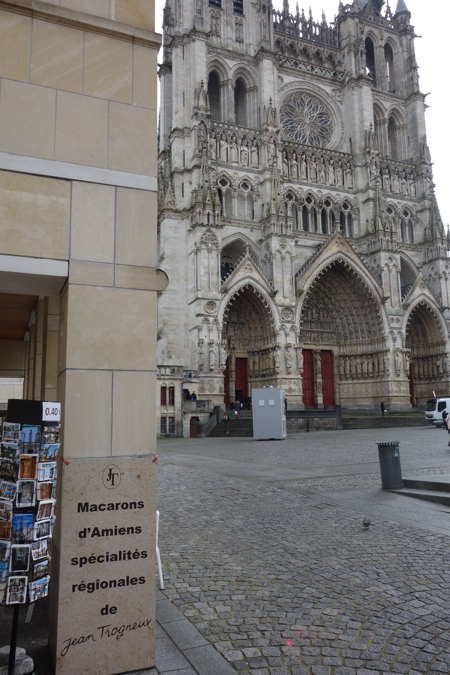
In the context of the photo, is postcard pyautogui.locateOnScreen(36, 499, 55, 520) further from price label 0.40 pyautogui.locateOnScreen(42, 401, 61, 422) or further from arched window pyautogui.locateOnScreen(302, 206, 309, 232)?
arched window pyautogui.locateOnScreen(302, 206, 309, 232)

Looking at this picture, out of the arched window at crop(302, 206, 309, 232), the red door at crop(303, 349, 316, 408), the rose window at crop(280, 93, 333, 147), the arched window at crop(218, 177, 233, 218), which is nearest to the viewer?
the arched window at crop(218, 177, 233, 218)

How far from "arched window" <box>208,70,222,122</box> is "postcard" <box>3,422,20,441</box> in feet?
121

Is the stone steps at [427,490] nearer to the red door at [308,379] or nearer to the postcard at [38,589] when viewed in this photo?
the postcard at [38,589]

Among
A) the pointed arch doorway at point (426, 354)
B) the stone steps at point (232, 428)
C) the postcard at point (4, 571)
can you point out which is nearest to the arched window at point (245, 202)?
the pointed arch doorway at point (426, 354)

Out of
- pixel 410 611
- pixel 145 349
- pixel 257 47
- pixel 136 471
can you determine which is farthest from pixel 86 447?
pixel 257 47

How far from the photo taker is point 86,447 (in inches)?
140

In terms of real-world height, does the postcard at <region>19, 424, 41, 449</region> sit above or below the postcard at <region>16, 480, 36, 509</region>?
above

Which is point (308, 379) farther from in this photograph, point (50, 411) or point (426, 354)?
point (50, 411)

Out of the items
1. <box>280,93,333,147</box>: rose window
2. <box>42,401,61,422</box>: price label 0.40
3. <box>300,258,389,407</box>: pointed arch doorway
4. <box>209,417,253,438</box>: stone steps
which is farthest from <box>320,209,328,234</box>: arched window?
<box>42,401,61,422</box>: price label 0.40

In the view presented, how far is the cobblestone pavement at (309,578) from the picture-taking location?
3539 millimetres

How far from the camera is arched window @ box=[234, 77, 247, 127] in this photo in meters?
37.2

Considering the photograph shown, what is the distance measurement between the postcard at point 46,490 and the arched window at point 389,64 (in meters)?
47.4

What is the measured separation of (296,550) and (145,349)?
335 centimetres

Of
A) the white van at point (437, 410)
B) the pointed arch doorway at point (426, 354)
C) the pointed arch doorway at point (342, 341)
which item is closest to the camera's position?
the white van at point (437, 410)
